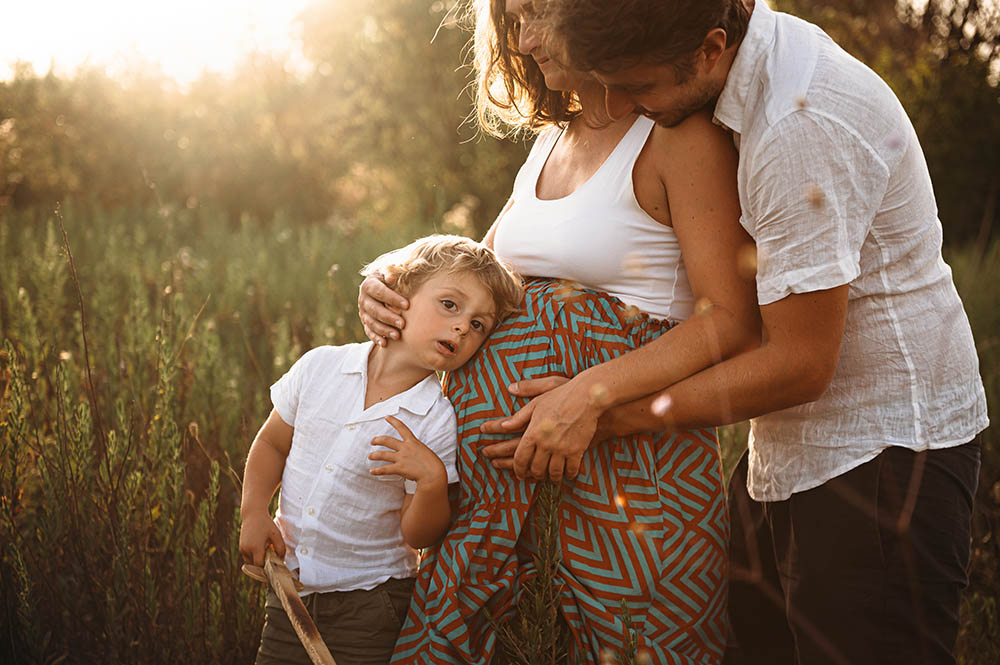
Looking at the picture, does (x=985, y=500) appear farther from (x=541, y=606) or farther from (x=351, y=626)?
Answer: (x=351, y=626)

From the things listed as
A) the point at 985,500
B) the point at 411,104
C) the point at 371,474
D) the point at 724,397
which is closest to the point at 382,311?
the point at 371,474

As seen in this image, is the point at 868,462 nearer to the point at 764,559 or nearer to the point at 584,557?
the point at 764,559

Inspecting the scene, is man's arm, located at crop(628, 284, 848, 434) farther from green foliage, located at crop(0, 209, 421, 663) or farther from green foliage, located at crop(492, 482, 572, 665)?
green foliage, located at crop(0, 209, 421, 663)

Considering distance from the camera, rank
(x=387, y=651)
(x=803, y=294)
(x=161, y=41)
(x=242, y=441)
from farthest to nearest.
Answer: (x=161, y=41), (x=242, y=441), (x=387, y=651), (x=803, y=294)

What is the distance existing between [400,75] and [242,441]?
904cm

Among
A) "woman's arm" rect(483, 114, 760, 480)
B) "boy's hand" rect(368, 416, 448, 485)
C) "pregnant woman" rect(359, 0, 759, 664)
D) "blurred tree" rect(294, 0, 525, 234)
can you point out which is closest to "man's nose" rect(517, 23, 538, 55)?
"pregnant woman" rect(359, 0, 759, 664)

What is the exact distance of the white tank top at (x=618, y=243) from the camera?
2.00 m

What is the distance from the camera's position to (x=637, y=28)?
5.27 feet

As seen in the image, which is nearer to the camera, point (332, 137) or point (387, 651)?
point (387, 651)

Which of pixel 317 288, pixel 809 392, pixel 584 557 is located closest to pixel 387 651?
pixel 584 557

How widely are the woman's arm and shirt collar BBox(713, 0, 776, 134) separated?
0.11 meters

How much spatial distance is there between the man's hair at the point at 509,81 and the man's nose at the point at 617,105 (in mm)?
396

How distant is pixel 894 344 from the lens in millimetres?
1770

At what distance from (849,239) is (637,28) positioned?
555 mm
